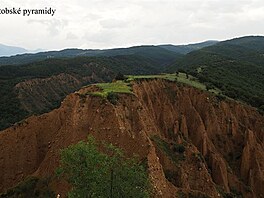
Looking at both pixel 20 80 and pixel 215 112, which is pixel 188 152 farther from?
pixel 20 80

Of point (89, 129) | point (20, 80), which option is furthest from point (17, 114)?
point (89, 129)

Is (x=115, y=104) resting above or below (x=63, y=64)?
above

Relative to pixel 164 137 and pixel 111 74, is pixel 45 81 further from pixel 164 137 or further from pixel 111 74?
pixel 164 137

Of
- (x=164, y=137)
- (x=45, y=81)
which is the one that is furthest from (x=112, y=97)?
(x=45, y=81)

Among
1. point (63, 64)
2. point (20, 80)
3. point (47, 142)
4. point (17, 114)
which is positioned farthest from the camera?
point (63, 64)

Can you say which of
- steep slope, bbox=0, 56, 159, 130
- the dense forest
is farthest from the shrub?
steep slope, bbox=0, 56, 159, 130

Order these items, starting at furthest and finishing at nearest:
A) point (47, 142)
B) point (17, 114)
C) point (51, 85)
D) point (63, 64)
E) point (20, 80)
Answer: point (63, 64)
point (51, 85)
point (20, 80)
point (17, 114)
point (47, 142)

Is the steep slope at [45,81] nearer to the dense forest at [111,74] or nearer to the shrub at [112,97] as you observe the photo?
the dense forest at [111,74]
